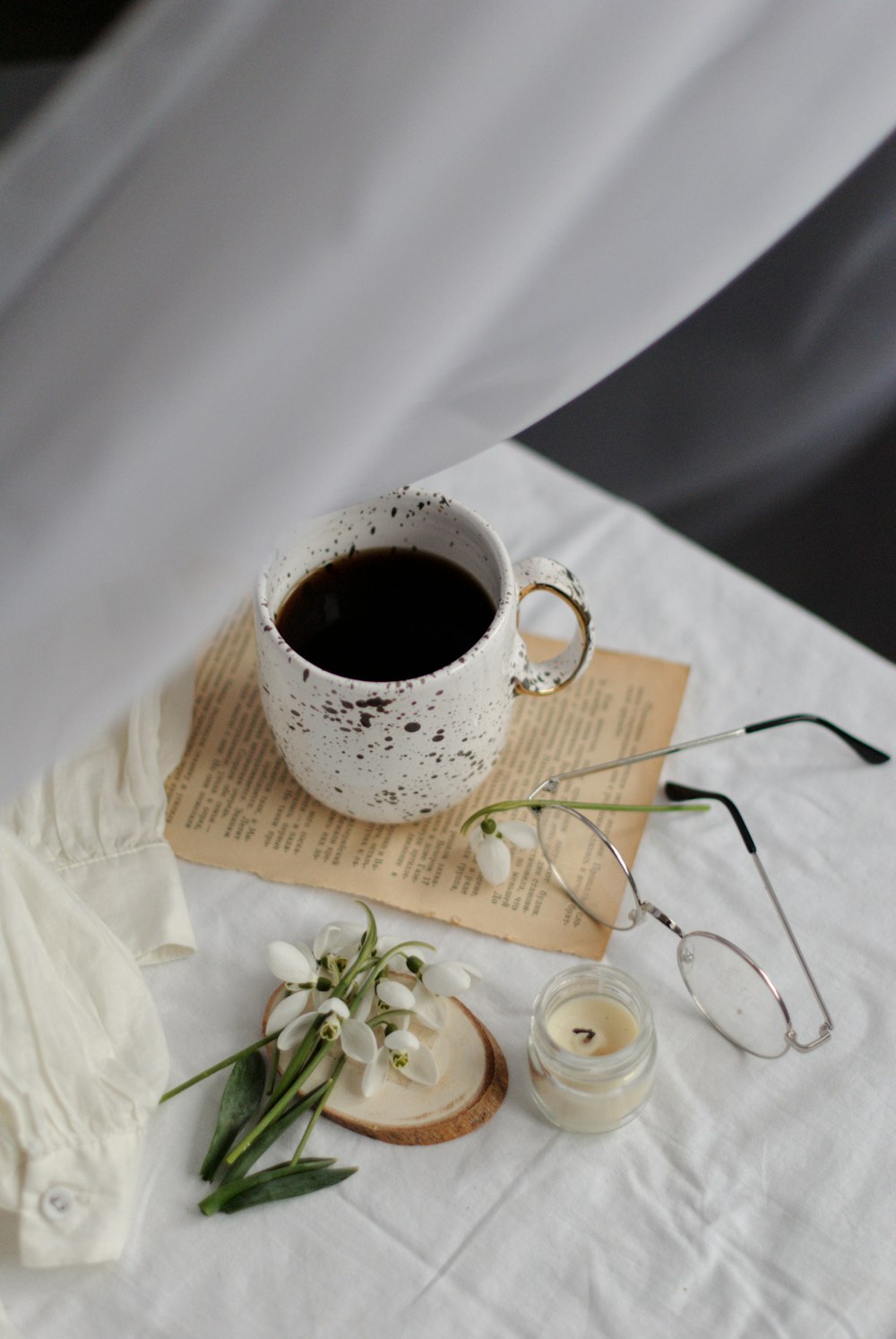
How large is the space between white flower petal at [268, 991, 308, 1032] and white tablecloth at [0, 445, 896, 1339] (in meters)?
0.03

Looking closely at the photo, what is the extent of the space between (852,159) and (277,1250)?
1.42ft

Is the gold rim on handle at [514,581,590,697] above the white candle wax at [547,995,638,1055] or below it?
above

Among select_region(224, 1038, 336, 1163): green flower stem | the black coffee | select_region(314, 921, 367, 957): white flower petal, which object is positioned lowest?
select_region(224, 1038, 336, 1163): green flower stem

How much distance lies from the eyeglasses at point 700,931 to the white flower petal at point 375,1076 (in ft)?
0.39

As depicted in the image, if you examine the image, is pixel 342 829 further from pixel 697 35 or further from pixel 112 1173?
pixel 697 35

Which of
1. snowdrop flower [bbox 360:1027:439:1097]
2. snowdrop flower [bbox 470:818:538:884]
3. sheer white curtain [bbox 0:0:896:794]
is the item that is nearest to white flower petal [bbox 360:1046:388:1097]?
snowdrop flower [bbox 360:1027:439:1097]

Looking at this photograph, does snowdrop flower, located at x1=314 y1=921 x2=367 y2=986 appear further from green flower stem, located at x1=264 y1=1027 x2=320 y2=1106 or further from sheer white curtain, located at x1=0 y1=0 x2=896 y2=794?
sheer white curtain, located at x1=0 y1=0 x2=896 y2=794

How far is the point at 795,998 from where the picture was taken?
521mm

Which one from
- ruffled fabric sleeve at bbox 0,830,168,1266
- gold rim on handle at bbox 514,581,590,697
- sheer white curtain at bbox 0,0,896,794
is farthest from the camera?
gold rim on handle at bbox 514,581,590,697

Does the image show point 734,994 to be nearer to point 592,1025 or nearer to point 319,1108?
point 592,1025

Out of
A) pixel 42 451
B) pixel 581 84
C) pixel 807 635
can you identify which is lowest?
pixel 807 635

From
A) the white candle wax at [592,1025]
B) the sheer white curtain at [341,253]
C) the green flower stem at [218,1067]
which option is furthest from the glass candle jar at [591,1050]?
the sheer white curtain at [341,253]

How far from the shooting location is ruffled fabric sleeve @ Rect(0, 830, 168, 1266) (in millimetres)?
435

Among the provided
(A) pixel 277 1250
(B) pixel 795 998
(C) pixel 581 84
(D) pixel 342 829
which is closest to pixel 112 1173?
(A) pixel 277 1250
